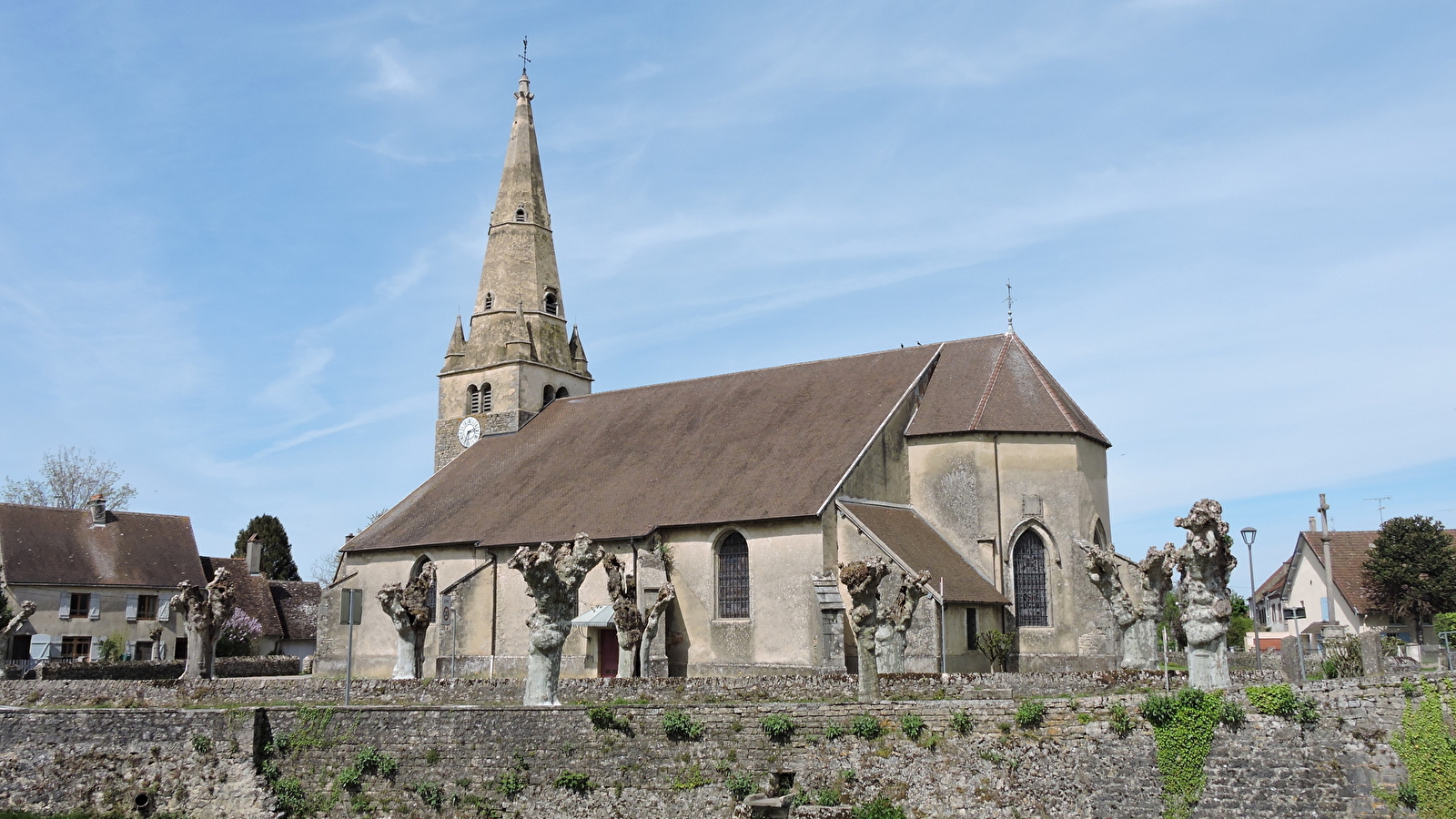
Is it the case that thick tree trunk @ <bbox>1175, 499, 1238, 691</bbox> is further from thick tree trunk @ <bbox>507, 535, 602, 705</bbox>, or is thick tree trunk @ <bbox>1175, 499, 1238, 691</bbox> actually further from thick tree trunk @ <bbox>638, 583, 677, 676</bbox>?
thick tree trunk @ <bbox>638, 583, 677, 676</bbox>

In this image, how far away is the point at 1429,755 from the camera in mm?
16172

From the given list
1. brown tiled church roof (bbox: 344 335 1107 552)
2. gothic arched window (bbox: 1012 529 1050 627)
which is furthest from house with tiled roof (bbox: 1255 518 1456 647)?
brown tiled church roof (bbox: 344 335 1107 552)

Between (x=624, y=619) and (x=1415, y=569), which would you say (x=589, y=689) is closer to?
(x=624, y=619)

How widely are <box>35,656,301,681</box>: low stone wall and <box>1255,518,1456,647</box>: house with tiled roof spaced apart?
37626 mm

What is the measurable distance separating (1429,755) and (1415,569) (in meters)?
31.5

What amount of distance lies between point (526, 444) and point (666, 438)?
23.6 feet

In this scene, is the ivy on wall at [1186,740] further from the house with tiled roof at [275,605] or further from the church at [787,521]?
the house with tiled roof at [275,605]

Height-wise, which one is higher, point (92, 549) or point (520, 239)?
point (520, 239)

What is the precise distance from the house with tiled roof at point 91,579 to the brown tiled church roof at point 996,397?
105 ft

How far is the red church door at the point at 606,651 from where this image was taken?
3338cm

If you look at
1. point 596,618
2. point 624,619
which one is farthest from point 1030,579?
point 596,618

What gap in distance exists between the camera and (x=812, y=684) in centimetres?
2108

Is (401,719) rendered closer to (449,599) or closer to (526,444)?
(449,599)

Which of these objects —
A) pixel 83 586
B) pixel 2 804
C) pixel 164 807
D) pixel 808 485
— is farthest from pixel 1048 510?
pixel 83 586
